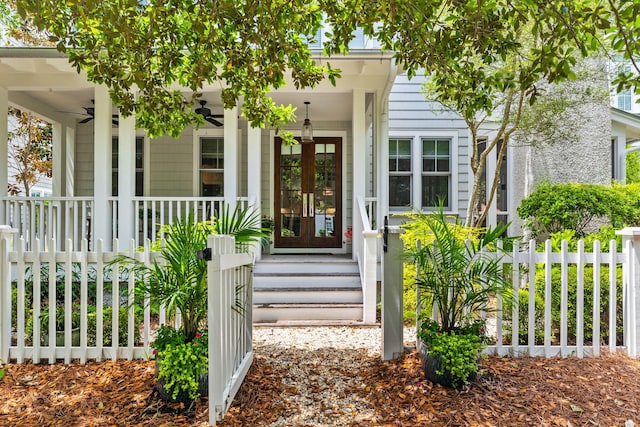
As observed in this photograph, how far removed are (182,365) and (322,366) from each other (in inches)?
58.2

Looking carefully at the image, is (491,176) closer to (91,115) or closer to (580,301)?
(580,301)

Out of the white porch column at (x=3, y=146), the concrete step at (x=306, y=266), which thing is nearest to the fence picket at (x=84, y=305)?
the concrete step at (x=306, y=266)

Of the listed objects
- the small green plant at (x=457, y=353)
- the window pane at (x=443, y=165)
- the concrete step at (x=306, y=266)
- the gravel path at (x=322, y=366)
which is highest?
the window pane at (x=443, y=165)

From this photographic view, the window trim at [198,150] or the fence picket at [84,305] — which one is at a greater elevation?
the window trim at [198,150]

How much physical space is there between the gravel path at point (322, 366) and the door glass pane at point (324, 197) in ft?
11.1

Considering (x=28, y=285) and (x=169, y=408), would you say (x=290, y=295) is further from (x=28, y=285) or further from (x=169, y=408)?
(x=28, y=285)

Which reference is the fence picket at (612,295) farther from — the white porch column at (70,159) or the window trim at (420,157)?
the white porch column at (70,159)

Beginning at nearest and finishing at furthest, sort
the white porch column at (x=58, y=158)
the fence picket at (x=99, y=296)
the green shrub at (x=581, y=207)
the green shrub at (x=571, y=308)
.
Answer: the fence picket at (x=99, y=296), the green shrub at (x=571, y=308), the green shrub at (x=581, y=207), the white porch column at (x=58, y=158)

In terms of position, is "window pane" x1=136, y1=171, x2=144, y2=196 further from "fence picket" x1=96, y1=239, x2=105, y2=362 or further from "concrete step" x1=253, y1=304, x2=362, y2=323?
"fence picket" x1=96, y1=239, x2=105, y2=362

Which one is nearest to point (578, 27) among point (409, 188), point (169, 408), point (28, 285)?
point (169, 408)

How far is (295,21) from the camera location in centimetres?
373

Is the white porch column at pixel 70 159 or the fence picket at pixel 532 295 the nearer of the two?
the fence picket at pixel 532 295

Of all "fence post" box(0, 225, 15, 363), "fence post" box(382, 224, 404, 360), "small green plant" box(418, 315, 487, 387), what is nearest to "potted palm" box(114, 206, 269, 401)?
"fence post" box(0, 225, 15, 363)

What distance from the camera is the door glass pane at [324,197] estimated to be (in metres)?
8.37
